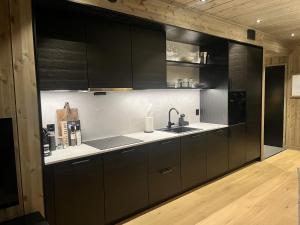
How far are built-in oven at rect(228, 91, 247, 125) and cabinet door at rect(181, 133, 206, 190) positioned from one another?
92 centimetres

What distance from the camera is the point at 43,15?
2.11 meters

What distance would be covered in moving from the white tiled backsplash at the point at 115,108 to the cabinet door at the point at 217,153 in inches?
28.4

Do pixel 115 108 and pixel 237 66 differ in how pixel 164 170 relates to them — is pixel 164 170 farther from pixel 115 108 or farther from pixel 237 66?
pixel 237 66

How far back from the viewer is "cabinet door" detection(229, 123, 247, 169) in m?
4.02

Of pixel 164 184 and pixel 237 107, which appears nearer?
pixel 164 184

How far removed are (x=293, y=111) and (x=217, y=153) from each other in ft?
10.4

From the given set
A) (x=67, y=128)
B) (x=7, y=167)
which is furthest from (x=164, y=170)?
(x=7, y=167)

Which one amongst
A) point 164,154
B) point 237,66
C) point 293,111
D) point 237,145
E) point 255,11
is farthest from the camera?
point 293,111

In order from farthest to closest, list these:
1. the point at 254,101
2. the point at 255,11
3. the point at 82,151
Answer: the point at 254,101 < the point at 255,11 < the point at 82,151

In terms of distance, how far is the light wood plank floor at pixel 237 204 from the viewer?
8.64 ft

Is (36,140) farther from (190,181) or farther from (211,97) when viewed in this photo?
(211,97)

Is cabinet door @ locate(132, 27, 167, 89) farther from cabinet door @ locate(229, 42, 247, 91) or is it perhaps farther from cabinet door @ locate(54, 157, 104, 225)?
cabinet door @ locate(229, 42, 247, 91)

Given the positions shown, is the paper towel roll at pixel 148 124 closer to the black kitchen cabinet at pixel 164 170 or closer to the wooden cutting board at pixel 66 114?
the black kitchen cabinet at pixel 164 170

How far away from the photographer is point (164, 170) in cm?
296
